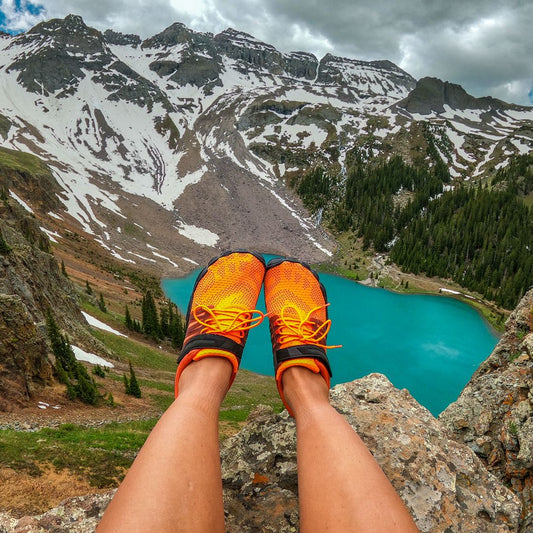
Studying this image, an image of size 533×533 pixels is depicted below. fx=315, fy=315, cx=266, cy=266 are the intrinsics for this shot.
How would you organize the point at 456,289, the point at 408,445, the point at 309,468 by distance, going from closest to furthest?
the point at 309,468
the point at 408,445
the point at 456,289

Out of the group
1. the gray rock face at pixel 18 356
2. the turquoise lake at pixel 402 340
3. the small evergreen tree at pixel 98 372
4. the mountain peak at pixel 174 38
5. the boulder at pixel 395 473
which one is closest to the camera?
the boulder at pixel 395 473

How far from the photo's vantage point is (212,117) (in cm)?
10819

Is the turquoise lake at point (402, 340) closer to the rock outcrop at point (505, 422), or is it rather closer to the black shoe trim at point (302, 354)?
the rock outcrop at point (505, 422)

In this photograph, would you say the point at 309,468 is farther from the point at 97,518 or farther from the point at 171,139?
the point at 171,139

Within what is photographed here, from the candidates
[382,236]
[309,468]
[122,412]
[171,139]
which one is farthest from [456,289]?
[171,139]

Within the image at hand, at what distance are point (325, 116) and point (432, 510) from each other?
10955cm

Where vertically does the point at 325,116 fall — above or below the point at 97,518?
above

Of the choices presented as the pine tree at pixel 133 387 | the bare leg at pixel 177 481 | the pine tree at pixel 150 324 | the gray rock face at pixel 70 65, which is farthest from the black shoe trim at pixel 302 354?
the gray rock face at pixel 70 65

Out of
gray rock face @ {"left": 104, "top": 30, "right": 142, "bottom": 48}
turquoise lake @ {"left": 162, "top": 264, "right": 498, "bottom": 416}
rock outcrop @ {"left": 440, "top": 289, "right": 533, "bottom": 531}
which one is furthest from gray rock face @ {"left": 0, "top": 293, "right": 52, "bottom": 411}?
gray rock face @ {"left": 104, "top": 30, "right": 142, "bottom": 48}

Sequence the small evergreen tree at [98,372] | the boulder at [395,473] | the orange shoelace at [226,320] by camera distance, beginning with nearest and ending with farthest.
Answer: the boulder at [395,473]
the orange shoelace at [226,320]
the small evergreen tree at [98,372]

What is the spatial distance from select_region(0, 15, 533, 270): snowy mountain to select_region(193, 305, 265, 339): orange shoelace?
4751 centimetres

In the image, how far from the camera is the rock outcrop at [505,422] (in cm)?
370

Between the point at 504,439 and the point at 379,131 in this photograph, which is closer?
the point at 504,439

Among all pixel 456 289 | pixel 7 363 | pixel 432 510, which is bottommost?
pixel 7 363
